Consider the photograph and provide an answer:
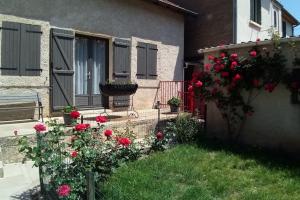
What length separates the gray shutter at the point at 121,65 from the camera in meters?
11.4

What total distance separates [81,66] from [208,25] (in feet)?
23.4

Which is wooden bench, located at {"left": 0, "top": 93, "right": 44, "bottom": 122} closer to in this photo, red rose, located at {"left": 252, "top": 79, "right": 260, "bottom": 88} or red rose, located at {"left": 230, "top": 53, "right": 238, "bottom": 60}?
red rose, located at {"left": 230, "top": 53, "right": 238, "bottom": 60}

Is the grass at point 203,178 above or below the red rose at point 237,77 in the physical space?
below

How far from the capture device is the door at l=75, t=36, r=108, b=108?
426 inches

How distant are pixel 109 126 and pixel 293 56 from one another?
4184mm

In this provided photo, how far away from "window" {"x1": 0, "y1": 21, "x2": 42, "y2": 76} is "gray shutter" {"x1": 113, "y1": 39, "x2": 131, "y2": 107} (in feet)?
9.24

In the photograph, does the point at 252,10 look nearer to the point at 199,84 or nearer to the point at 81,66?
the point at 81,66

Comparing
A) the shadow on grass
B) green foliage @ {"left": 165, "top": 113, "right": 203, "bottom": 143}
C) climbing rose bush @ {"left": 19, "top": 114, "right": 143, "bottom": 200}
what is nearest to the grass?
the shadow on grass

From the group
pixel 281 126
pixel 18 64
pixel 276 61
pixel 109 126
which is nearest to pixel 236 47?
pixel 276 61

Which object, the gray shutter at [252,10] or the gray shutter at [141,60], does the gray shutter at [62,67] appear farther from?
the gray shutter at [252,10]

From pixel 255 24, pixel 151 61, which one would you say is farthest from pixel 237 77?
pixel 255 24

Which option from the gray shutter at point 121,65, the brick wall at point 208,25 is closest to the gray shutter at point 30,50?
the gray shutter at point 121,65

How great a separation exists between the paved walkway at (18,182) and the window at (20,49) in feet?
10.4

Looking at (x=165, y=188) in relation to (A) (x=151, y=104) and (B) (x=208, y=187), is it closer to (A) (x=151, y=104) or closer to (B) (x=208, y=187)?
(B) (x=208, y=187)
